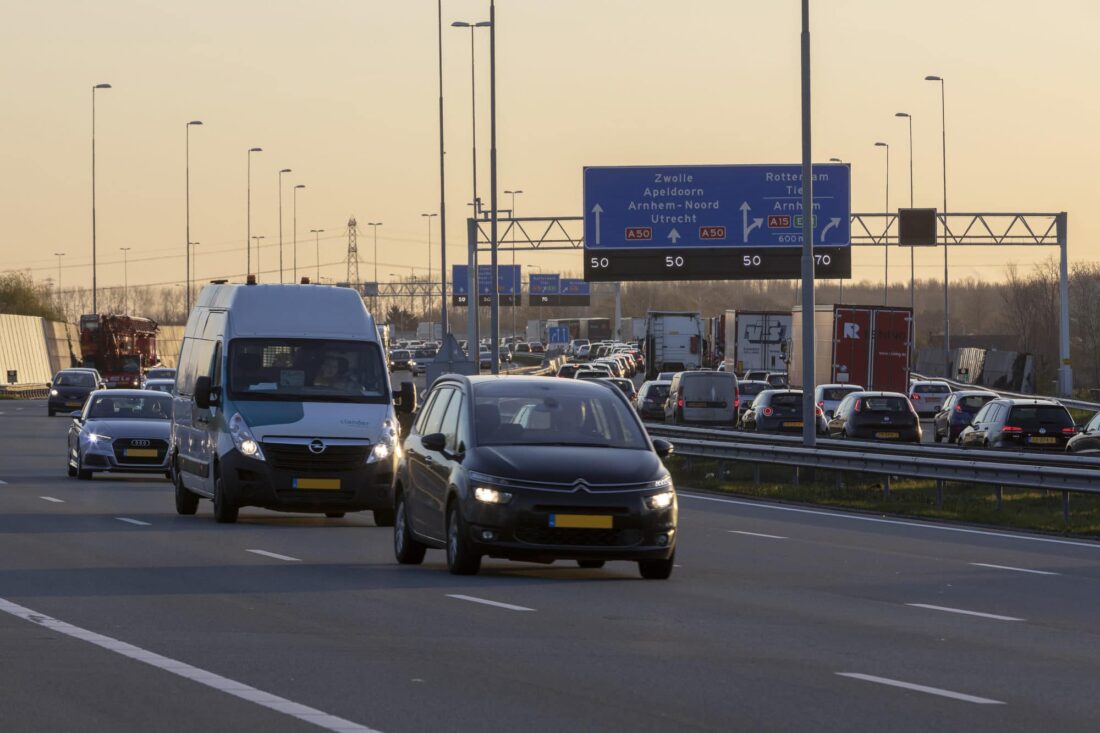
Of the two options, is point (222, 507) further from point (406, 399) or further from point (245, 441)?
point (406, 399)

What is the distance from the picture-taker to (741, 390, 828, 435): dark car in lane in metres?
42.8

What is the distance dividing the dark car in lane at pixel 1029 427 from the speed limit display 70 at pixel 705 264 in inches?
612

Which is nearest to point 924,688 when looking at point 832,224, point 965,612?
point 965,612

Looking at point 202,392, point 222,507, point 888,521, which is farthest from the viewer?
point 888,521

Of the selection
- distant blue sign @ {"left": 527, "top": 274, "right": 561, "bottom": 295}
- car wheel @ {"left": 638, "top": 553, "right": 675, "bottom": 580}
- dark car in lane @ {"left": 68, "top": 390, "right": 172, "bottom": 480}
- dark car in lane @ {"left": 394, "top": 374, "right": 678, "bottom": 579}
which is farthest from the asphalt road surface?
distant blue sign @ {"left": 527, "top": 274, "right": 561, "bottom": 295}

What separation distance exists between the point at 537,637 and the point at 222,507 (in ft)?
34.2

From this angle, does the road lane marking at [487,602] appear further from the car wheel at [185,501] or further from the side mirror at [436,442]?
the car wheel at [185,501]

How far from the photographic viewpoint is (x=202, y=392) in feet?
72.1

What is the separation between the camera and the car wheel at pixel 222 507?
21.7m

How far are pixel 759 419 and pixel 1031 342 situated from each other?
78.6 m

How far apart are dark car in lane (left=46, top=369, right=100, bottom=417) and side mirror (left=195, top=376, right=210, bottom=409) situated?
42692 mm

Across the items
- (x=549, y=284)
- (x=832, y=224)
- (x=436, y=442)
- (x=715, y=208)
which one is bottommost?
(x=436, y=442)

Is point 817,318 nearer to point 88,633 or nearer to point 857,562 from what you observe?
point 857,562

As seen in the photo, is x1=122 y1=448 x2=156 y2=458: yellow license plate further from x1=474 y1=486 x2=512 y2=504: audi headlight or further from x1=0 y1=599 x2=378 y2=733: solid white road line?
x1=0 y1=599 x2=378 y2=733: solid white road line
